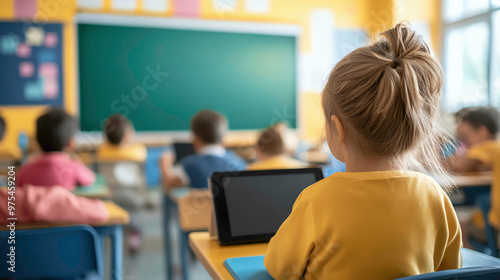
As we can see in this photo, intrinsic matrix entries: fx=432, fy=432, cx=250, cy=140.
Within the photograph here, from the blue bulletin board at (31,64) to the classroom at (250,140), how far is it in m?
0.01

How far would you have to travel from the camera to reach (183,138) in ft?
16.9

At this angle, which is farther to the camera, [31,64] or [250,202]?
[31,64]

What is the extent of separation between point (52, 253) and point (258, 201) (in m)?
0.66

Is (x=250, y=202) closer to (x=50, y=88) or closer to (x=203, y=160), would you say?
(x=203, y=160)

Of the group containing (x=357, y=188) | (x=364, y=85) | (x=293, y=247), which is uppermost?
(x=364, y=85)

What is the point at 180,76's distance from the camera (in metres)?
5.09

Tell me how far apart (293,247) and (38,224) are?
1.08 meters

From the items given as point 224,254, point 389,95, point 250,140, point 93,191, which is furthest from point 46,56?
point 389,95

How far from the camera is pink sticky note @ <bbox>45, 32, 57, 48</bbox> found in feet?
15.0

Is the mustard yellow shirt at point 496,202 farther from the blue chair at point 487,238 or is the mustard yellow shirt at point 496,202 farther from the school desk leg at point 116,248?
the school desk leg at point 116,248

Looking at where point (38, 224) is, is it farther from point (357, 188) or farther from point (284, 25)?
point (284, 25)

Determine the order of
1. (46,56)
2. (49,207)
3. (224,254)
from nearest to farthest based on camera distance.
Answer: (224,254), (49,207), (46,56)

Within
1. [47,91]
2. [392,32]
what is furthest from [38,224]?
[47,91]

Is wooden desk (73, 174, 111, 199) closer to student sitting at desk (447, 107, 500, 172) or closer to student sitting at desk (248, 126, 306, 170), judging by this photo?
student sitting at desk (248, 126, 306, 170)
